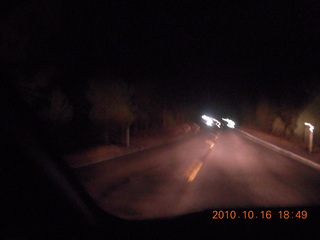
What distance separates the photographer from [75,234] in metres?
3.65

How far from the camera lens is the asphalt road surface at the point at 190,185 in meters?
7.07

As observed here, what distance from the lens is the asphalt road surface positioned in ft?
23.2

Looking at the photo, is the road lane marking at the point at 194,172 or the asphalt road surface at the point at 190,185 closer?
the asphalt road surface at the point at 190,185

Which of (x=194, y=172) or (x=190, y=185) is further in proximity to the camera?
(x=194, y=172)

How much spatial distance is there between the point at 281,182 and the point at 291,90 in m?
22.2

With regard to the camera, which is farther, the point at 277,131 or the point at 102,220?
the point at 277,131

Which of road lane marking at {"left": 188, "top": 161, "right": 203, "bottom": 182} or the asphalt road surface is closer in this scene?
the asphalt road surface

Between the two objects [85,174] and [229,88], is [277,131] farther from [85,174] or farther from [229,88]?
[229,88]

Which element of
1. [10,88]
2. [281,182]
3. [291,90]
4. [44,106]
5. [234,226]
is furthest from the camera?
[291,90]

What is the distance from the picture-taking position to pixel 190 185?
9.25m

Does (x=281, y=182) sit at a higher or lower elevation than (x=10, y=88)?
lower

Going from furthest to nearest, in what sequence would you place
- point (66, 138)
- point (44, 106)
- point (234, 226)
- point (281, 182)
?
point (66, 138) → point (44, 106) → point (281, 182) → point (234, 226)

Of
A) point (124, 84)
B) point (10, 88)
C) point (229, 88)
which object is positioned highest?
point (229, 88)

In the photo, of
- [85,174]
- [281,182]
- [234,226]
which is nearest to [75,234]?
[234,226]
